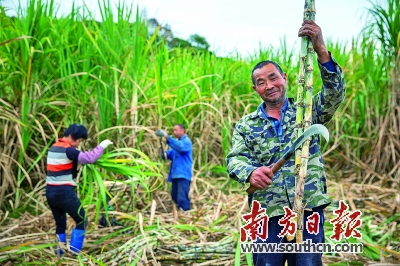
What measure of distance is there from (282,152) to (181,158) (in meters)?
2.52

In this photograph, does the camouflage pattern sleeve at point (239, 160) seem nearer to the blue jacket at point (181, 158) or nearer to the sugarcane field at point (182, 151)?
the sugarcane field at point (182, 151)

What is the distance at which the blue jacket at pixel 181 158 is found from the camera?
4.08 metres

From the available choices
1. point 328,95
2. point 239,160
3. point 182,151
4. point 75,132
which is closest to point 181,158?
point 182,151

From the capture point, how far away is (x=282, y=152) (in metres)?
1.73

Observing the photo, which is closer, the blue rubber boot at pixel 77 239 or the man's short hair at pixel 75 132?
the blue rubber boot at pixel 77 239

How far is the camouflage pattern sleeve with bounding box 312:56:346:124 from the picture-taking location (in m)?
1.63

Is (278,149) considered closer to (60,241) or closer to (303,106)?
(303,106)

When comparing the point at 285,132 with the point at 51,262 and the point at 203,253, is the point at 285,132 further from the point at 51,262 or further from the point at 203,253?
the point at 51,262

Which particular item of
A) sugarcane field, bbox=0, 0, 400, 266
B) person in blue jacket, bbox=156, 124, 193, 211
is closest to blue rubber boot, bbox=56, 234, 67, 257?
sugarcane field, bbox=0, 0, 400, 266

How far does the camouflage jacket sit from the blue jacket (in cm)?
223

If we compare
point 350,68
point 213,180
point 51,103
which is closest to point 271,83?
point 51,103

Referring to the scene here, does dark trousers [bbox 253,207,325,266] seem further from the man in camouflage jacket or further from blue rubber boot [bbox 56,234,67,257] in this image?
blue rubber boot [bbox 56,234,67,257]

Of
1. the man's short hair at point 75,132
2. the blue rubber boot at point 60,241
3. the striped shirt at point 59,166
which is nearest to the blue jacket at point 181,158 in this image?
the man's short hair at point 75,132

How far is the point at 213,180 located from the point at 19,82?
224cm
